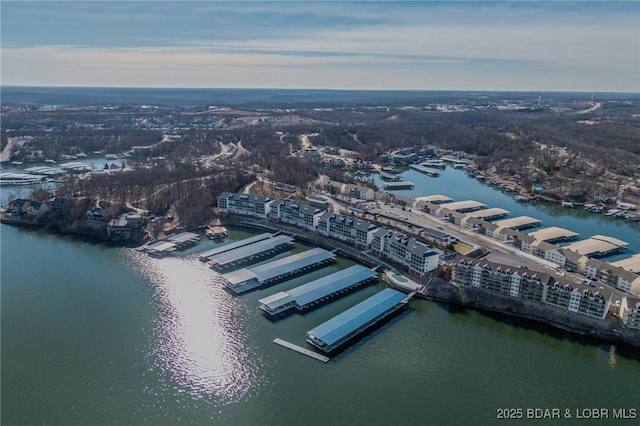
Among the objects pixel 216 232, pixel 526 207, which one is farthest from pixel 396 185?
pixel 216 232

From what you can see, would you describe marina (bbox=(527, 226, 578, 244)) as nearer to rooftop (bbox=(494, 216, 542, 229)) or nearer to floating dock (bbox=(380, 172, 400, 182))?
rooftop (bbox=(494, 216, 542, 229))

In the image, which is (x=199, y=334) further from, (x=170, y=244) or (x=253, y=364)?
(x=170, y=244)

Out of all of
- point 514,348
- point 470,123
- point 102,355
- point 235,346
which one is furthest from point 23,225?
point 470,123

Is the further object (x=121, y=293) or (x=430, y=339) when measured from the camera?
(x=121, y=293)

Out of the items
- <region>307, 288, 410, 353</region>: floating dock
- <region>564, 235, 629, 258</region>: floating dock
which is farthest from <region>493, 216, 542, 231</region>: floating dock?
<region>307, 288, 410, 353</region>: floating dock

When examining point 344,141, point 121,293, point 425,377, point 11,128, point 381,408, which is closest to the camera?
point 381,408

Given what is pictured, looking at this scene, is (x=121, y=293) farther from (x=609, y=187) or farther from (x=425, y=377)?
(x=609, y=187)

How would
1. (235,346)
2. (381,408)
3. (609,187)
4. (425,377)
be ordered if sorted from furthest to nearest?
(609,187) < (235,346) < (425,377) < (381,408)
